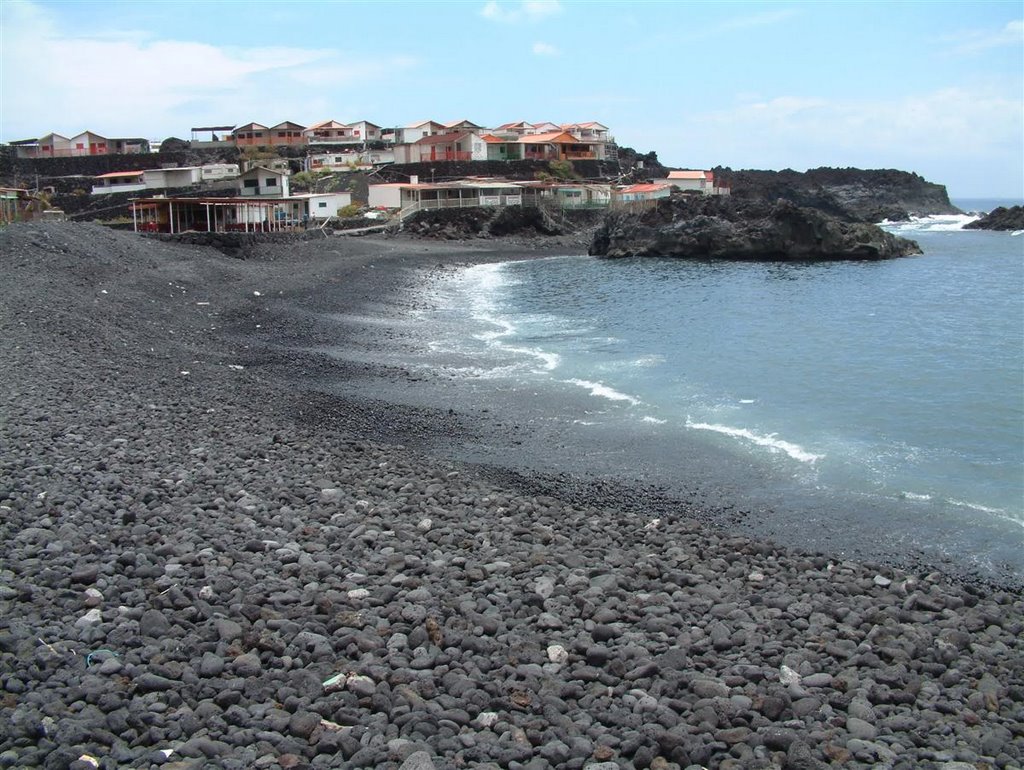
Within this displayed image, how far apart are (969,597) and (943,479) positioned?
5639 millimetres

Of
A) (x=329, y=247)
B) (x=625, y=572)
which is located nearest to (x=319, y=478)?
(x=625, y=572)

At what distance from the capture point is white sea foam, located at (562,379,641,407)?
2092 cm

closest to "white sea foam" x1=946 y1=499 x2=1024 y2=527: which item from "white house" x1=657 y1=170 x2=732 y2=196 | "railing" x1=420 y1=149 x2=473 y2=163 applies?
"white house" x1=657 y1=170 x2=732 y2=196

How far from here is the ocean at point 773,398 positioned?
45.7ft

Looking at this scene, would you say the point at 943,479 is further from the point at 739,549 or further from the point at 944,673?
the point at 944,673

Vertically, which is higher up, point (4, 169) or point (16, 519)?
point (4, 169)

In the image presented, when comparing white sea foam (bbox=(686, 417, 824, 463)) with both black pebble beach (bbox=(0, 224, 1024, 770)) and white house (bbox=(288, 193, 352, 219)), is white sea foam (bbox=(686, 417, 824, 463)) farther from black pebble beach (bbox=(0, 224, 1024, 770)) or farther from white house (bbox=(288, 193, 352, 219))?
Answer: white house (bbox=(288, 193, 352, 219))

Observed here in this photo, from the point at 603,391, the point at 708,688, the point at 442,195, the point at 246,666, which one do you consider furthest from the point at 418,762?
the point at 442,195

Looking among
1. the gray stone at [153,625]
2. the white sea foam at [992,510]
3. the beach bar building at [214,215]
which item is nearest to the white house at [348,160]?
the beach bar building at [214,215]

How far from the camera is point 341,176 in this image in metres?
85.6

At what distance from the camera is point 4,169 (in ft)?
265

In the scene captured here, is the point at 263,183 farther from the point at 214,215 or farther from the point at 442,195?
the point at 442,195

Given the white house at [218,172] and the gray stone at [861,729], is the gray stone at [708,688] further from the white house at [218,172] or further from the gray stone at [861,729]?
the white house at [218,172]

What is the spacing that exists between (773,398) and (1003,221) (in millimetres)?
83745
